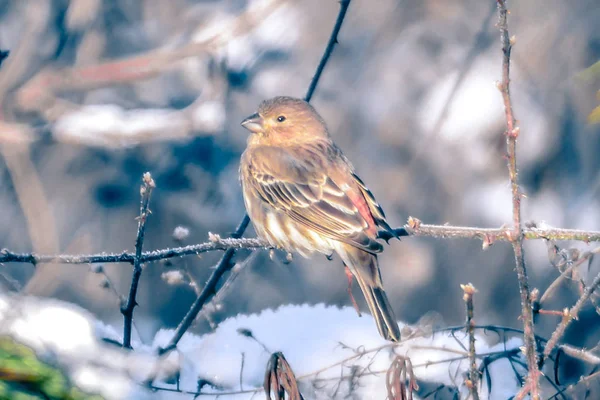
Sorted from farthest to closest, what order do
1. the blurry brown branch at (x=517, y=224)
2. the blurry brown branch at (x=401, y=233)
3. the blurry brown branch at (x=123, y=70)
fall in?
1. the blurry brown branch at (x=123, y=70)
2. the blurry brown branch at (x=401, y=233)
3. the blurry brown branch at (x=517, y=224)

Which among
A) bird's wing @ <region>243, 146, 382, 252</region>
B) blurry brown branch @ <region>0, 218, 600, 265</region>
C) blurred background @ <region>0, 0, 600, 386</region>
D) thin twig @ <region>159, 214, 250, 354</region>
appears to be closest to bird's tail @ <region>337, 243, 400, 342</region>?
bird's wing @ <region>243, 146, 382, 252</region>

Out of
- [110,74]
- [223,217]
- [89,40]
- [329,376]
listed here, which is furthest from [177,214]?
[329,376]

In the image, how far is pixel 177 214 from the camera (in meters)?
4.61

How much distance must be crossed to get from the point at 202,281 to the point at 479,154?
1900 millimetres

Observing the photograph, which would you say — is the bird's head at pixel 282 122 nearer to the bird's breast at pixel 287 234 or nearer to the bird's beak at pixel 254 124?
the bird's beak at pixel 254 124

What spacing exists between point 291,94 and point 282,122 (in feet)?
3.20

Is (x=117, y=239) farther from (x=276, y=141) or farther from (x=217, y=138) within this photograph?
(x=276, y=141)

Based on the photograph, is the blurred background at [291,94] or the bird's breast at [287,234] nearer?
the bird's breast at [287,234]

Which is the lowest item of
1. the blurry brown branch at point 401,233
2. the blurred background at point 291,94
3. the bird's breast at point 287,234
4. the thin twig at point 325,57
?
the blurry brown branch at point 401,233

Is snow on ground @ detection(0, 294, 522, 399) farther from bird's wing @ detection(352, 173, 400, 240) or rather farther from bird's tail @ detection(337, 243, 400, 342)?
bird's wing @ detection(352, 173, 400, 240)

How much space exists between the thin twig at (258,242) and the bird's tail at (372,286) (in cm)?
32

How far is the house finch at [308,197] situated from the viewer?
316cm

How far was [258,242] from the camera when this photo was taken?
2.98 meters

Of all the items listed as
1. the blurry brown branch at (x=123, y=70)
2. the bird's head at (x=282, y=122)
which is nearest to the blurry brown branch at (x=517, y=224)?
the bird's head at (x=282, y=122)
